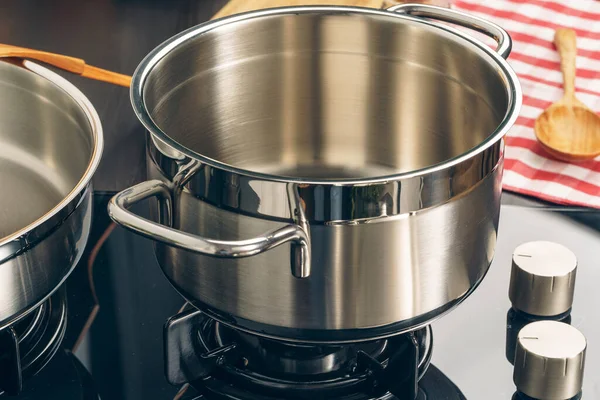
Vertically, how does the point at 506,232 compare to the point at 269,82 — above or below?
below

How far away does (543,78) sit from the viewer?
0.99 meters

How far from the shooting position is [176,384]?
2.02 ft

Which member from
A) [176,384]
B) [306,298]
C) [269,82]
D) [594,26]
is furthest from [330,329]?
[594,26]

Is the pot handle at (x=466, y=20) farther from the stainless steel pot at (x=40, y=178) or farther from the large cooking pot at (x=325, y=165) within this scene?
the stainless steel pot at (x=40, y=178)

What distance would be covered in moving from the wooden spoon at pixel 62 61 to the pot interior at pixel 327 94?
0.12 m

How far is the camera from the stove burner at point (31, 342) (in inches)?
23.5

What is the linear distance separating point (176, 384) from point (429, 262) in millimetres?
191

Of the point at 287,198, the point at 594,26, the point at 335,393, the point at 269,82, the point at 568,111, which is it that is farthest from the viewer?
the point at 594,26

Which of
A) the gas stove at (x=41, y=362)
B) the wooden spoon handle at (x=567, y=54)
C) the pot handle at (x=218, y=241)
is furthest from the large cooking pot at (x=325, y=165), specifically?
the wooden spoon handle at (x=567, y=54)

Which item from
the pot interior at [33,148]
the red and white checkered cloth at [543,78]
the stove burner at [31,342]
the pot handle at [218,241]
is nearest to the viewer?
the pot handle at [218,241]

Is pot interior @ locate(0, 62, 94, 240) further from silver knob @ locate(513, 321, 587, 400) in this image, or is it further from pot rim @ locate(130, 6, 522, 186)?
silver knob @ locate(513, 321, 587, 400)

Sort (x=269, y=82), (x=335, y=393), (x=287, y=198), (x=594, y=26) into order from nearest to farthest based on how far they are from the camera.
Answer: (x=287, y=198), (x=335, y=393), (x=269, y=82), (x=594, y=26)

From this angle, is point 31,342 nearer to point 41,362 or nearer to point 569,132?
point 41,362

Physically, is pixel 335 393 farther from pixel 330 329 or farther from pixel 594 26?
pixel 594 26
